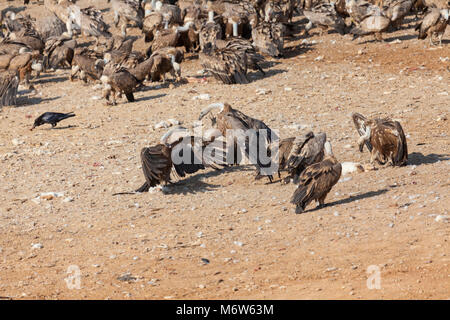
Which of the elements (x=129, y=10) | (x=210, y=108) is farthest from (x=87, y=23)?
(x=210, y=108)

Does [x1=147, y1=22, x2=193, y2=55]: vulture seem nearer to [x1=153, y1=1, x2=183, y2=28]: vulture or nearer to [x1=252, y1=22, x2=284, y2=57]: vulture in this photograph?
[x1=153, y1=1, x2=183, y2=28]: vulture

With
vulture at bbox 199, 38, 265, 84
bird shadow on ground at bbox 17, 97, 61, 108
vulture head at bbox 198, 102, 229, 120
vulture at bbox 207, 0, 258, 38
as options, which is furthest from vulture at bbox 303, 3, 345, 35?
vulture head at bbox 198, 102, 229, 120

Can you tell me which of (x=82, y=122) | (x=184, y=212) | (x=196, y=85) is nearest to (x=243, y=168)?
(x=184, y=212)

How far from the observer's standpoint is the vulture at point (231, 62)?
15055mm

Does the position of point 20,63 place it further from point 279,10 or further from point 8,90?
point 279,10

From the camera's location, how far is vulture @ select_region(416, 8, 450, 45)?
16172 millimetres

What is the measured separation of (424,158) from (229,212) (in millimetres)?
2873

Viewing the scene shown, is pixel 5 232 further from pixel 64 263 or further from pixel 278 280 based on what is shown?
pixel 278 280

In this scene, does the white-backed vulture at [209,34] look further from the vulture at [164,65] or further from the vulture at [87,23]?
the vulture at [87,23]

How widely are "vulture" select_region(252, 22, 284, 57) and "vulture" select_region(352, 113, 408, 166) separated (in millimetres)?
7263

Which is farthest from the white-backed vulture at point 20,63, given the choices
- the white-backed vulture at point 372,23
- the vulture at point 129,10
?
the white-backed vulture at point 372,23

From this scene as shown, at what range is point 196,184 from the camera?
9688 mm

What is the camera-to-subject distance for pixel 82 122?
13477 mm

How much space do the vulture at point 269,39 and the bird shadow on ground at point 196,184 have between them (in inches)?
277
